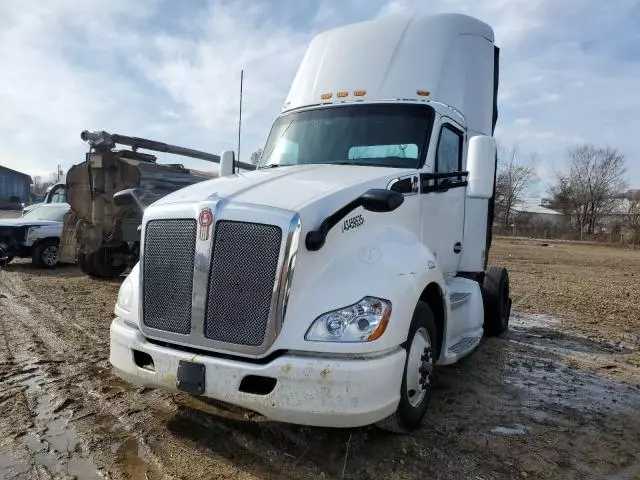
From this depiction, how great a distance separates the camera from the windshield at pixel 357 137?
15.9 feet

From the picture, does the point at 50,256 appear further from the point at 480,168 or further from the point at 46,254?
the point at 480,168

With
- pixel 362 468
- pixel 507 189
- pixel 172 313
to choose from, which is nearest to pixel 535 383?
pixel 362 468

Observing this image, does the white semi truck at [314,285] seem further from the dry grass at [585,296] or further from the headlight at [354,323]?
the dry grass at [585,296]

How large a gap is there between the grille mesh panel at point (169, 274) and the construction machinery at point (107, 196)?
770 cm

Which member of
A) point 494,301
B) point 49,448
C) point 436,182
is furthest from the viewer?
point 494,301

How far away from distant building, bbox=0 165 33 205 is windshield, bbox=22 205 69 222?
51.5 metres

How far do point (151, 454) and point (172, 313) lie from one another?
2.98ft

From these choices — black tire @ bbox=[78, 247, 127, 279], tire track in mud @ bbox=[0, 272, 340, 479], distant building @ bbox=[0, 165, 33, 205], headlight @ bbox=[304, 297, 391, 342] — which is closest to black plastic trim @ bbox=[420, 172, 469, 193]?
headlight @ bbox=[304, 297, 391, 342]

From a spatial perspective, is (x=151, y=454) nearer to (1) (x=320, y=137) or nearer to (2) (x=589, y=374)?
(1) (x=320, y=137)

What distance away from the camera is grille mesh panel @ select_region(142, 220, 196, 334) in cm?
347

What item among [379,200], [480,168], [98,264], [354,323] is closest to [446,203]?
[480,168]

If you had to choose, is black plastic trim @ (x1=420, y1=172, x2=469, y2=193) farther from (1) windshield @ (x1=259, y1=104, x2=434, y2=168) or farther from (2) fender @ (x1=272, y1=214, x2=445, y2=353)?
(2) fender @ (x1=272, y1=214, x2=445, y2=353)

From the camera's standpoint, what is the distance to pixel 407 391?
144 inches

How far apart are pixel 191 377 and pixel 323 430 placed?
1.14 metres
